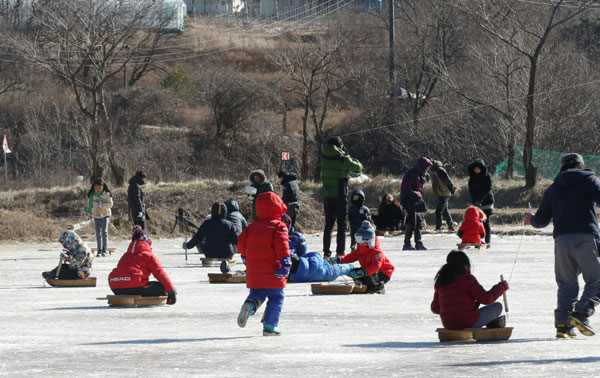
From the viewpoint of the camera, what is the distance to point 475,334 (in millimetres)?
9898

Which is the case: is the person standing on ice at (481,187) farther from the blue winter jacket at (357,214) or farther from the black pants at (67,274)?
the black pants at (67,274)

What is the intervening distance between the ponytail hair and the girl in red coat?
14.4ft

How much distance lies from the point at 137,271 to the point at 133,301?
1.27 feet

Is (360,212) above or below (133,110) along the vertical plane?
below

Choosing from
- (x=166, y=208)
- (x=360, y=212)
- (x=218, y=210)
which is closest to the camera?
(x=218, y=210)

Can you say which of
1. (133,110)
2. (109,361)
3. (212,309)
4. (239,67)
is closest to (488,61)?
(133,110)

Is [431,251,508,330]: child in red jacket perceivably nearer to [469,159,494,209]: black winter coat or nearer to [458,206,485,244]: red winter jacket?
[458,206,485,244]: red winter jacket

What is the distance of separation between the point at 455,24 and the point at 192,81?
17.4m

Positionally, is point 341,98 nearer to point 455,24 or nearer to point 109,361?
point 455,24

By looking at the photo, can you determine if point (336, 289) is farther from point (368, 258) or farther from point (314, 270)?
point (314, 270)

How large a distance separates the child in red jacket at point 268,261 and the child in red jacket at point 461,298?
5.06ft

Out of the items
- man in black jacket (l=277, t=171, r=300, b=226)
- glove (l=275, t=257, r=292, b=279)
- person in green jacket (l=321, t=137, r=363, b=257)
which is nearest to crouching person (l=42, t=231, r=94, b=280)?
person in green jacket (l=321, t=137, r=363, b=257)

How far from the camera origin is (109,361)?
8.77 meters

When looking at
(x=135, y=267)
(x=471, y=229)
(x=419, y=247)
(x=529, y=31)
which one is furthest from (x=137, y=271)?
(x=529, y=31)
